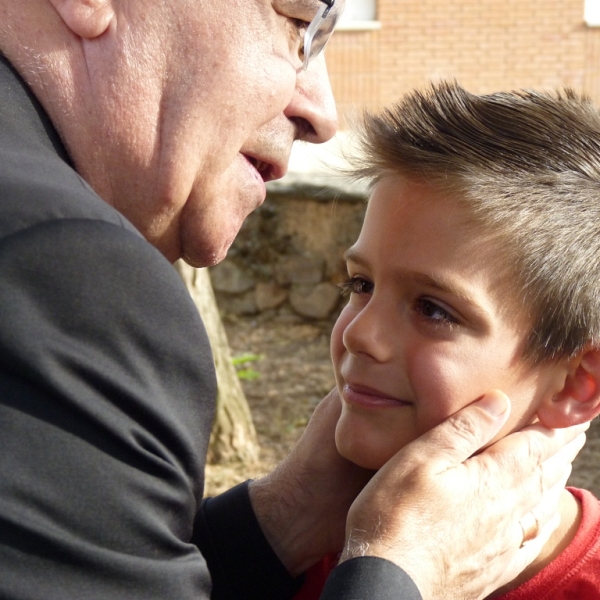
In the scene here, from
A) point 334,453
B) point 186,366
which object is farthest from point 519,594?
point 186,366

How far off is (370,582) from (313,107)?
3.79ft

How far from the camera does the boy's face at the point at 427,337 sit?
2090 millimetres

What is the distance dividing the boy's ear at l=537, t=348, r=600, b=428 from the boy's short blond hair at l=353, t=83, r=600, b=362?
5 centimetres

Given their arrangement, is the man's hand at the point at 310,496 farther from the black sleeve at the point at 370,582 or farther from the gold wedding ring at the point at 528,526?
the black sleeve at the point at 370,582

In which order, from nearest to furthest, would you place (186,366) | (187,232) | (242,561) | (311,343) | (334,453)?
(186,366)
(187,232)
(242,561)
(334,453)
(311,343)

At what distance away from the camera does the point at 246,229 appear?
29.4ft

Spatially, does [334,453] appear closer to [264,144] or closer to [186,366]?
[264,144]

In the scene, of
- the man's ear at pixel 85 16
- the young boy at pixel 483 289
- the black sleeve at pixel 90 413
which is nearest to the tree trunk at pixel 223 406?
the young boy at pixel 483 289

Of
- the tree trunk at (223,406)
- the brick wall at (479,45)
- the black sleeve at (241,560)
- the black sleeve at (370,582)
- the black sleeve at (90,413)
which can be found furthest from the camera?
the brick wall at (479,45)

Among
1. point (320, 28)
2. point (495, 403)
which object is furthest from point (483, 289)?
point (320, 28)

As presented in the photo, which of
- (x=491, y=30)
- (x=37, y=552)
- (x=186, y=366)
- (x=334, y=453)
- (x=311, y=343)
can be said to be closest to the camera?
(x=37, y=552)

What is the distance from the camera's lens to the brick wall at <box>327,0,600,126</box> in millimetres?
15195

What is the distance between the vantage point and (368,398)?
216 cm

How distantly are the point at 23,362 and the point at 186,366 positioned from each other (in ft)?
0.85
